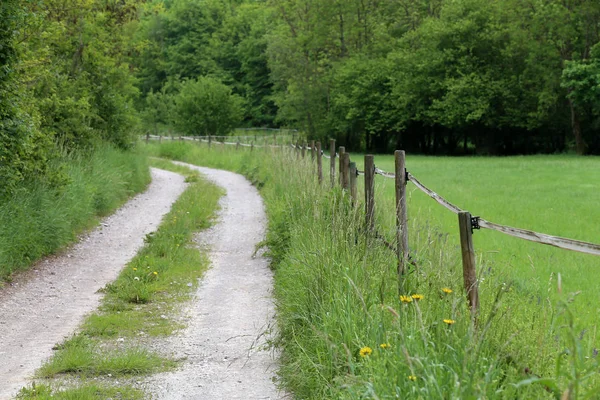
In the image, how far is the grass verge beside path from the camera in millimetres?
3475

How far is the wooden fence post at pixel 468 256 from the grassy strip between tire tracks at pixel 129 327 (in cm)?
266

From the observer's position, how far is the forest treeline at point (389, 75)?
20.0m

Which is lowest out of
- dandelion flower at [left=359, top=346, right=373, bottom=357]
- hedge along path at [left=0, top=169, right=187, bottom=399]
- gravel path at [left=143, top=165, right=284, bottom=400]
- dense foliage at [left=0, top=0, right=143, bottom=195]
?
gravel path at [left=143, top=165, right=284, bottom=400]

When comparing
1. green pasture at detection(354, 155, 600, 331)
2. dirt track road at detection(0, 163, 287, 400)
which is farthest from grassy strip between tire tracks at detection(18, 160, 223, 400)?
green pasture at detection(354, 155, 600, 331)

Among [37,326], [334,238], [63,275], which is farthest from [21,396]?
[63,275]

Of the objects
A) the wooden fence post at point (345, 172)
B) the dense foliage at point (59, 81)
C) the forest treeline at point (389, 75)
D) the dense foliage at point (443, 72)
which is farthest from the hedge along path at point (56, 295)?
the dense foliage at point (443, 72)

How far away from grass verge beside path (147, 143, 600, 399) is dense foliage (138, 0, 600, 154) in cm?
3087

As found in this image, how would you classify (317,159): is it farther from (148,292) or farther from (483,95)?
(483,95)

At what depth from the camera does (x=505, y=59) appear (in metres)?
47.8

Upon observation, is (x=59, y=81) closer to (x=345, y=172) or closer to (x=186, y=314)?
(x=345, y=172)

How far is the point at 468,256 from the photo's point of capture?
→ 4.71 meters

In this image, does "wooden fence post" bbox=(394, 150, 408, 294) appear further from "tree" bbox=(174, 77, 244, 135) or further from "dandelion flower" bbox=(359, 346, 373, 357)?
"tree" bbox=(174, 77, 244, 135)

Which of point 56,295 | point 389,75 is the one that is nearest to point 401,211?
point 56,295

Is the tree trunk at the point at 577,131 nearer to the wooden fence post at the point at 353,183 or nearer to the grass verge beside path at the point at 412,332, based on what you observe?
the wooden fence post at the point at 353,183
